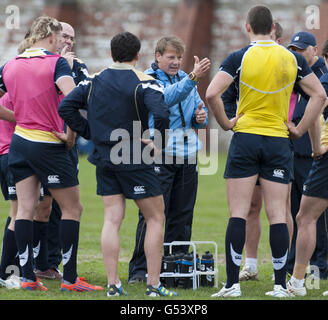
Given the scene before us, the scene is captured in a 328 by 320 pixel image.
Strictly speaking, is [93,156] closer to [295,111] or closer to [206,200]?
[295,111]

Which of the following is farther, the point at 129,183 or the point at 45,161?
the point at 45,161

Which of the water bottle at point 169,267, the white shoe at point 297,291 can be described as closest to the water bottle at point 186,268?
the water bottle at point 169,267

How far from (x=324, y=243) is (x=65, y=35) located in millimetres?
3598

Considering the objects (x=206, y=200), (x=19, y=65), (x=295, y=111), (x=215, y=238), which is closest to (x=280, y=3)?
(x=206, y=200)

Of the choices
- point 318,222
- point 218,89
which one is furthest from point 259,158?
point 318,222

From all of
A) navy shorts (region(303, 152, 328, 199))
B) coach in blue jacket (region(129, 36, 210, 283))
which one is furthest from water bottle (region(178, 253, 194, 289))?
navy shorts (region(303, 152, 328, 199))

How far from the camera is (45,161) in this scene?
20.5ft

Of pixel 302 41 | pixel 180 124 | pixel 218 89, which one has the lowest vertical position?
pixel 180 124

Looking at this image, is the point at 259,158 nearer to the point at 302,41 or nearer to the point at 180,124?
the point at 180,124

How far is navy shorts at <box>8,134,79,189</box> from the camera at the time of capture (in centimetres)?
627

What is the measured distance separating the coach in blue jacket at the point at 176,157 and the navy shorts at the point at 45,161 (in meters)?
1.16

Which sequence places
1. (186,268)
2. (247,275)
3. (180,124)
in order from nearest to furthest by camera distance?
1. (186,268)
2. (180,124)
3. (247,275)

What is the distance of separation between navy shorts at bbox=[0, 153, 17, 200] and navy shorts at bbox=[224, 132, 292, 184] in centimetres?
213

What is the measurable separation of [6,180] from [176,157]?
1725 mm
